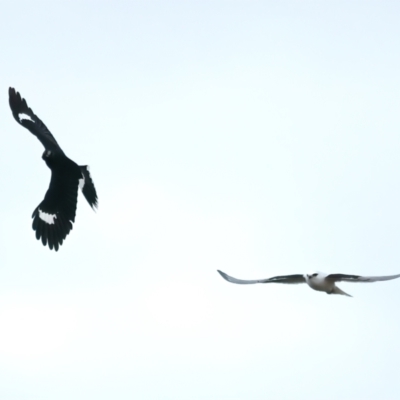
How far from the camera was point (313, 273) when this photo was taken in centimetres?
2019

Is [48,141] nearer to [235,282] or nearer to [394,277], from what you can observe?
[235,282]

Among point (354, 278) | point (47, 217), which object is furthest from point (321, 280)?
point (47, 217)

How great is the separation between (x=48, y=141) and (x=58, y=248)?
124 inches

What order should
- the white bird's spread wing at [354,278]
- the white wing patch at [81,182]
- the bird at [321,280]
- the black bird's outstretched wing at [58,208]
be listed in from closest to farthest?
the white bird's spread wing at [354,278], the bird at [321,280], the black bird's outstretched wing at [58,208], the white wing patch at [81,182]

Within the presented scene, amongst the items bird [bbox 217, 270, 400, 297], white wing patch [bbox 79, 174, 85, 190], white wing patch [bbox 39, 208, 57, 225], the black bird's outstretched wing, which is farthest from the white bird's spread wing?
white wing patch [bbox 79, 174, 85, 190]

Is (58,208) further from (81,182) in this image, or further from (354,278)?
(354,278)

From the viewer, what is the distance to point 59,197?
87.5ft

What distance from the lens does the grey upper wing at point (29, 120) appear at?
27906 mm

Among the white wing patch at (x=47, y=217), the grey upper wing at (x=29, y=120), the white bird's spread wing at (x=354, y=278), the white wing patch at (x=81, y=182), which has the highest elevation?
the grey upper wing at (x=29, y=120)

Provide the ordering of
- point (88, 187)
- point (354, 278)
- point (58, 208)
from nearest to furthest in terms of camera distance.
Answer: point (354, 278) → point (58, 208) → point (88, 187)

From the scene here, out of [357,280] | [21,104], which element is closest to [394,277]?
[357,280]

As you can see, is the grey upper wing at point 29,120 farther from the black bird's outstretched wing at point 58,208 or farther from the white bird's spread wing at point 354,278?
the white bird's spread wing at point 354,278

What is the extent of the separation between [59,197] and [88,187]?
98 centimetres

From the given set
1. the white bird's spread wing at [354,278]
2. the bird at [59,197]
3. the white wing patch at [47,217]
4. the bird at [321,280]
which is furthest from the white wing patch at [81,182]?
the white bird's spread wing at [354,278]
